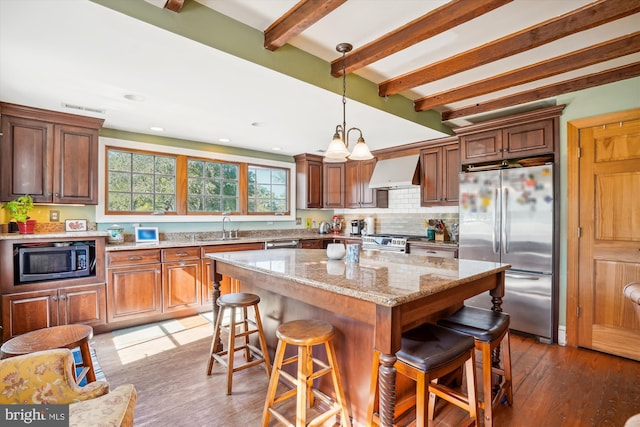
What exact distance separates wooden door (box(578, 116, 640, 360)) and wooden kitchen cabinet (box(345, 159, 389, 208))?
106 inches

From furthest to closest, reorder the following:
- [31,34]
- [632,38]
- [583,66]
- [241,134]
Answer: [241,134]
[583,66]
[632,38]
[31,34]

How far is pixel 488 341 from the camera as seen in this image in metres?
1.75

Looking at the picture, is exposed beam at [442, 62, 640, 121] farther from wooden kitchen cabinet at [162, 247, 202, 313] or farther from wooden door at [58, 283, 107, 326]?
wooden door at [58, 283, 107, 326]

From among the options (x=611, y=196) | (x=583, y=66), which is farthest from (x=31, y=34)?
(x=611, y=196)

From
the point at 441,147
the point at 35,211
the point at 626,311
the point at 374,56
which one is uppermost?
the point at 374,56

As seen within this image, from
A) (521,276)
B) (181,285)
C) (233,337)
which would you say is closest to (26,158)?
(181,285)

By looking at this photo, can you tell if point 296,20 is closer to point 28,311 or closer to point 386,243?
point 386,243

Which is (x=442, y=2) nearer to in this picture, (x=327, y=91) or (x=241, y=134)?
(x=327, y=91)

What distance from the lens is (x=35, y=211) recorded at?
11.3 feet

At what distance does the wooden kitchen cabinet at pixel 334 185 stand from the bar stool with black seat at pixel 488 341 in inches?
145

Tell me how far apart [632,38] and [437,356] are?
274 cm

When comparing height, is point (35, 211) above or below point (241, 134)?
below

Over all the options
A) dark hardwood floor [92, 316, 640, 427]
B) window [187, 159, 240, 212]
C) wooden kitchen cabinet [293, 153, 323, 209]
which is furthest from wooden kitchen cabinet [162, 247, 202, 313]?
wooden kitchen cabinet [293, 153, 323, 209]

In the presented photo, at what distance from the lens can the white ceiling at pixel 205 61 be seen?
1847 millimetres
